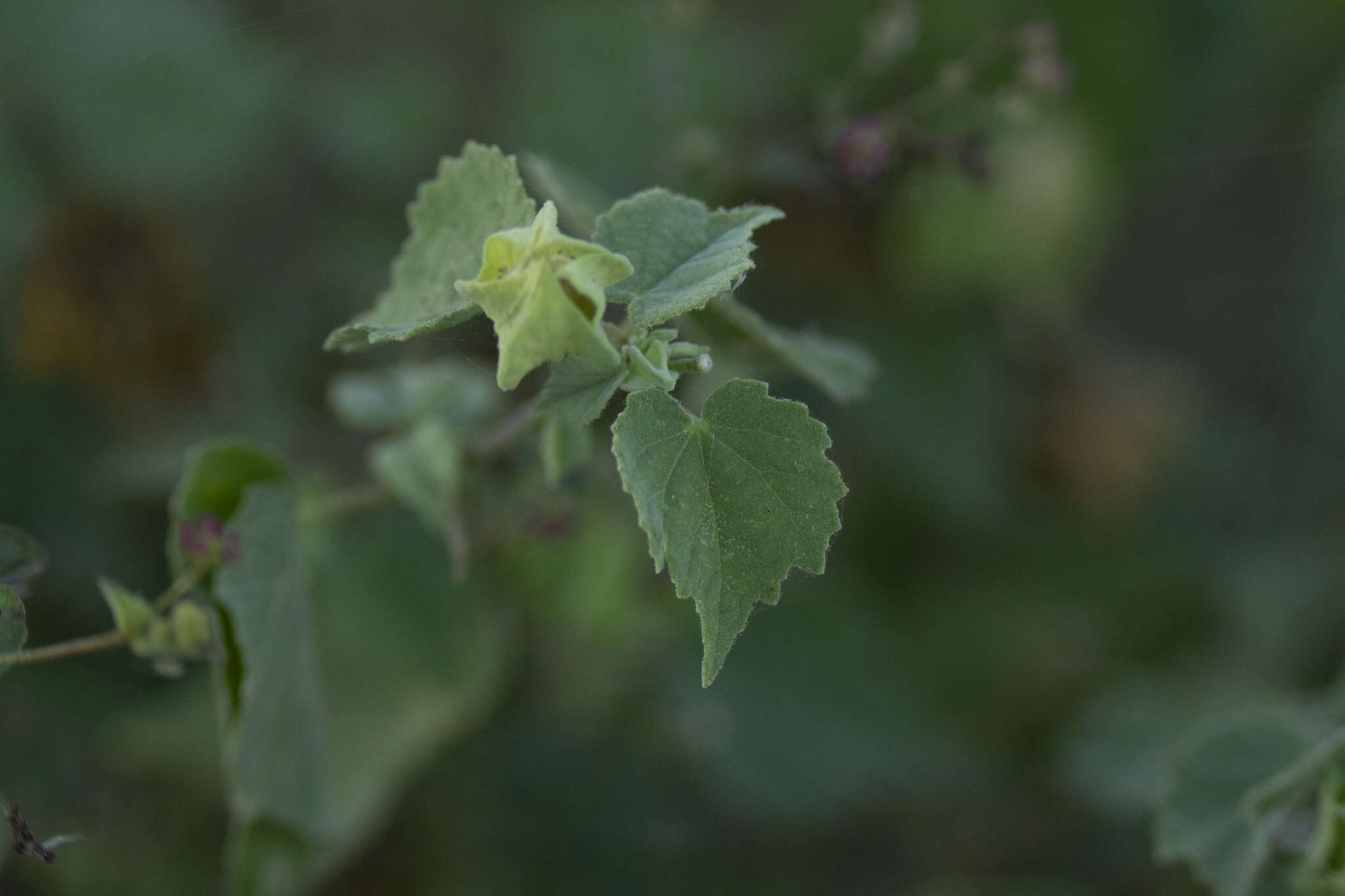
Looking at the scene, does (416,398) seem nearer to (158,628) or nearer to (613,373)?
(158,628)

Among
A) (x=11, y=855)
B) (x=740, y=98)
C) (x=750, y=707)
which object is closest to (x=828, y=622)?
(x=750, y=707)

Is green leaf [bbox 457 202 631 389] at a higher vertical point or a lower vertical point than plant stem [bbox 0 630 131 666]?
higher

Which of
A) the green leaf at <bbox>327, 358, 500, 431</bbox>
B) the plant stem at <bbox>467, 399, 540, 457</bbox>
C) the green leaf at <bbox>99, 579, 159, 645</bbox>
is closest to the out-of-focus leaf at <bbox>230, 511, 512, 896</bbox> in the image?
the green leaf at <bbox>327, 358, 500, 431</bbox>

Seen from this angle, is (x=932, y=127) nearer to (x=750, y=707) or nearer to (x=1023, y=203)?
(x=1023, y=203)

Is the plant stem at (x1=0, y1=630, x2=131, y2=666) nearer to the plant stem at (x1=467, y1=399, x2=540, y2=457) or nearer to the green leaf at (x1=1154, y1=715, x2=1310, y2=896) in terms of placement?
the plant stem at (x1=467, y1=399, x2=540, y2=457)

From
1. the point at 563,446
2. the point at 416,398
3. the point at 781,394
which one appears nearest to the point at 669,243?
the point at 563,446

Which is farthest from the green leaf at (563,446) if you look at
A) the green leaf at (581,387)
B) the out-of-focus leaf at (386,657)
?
the out-of-focus leaf at (386,657)

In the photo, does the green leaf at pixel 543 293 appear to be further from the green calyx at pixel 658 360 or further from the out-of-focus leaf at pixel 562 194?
the out-of-focus leaf at pixel 562 194
